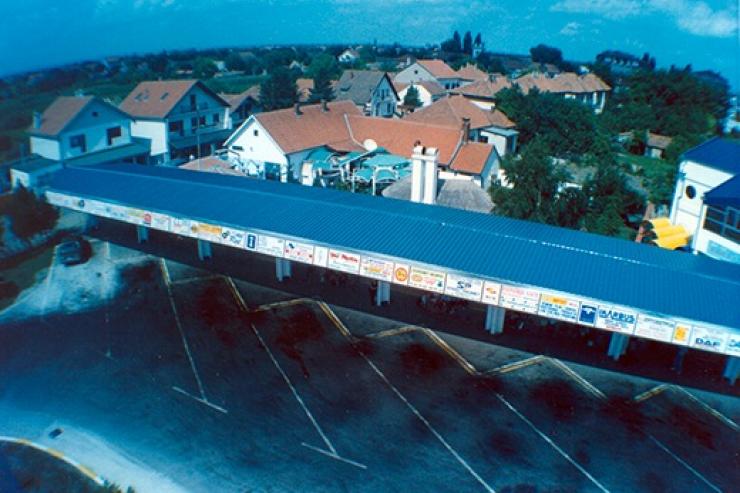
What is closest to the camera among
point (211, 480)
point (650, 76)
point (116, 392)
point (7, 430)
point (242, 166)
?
point (211, 480)

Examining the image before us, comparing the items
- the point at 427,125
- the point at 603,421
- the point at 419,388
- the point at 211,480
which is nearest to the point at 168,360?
the point at 211,480

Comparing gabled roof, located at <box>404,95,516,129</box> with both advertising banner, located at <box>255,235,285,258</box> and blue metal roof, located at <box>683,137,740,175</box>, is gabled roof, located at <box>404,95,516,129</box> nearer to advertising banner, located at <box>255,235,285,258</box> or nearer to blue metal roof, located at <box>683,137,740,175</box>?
blue metal roof, located at <box>683,137,740,175</box>

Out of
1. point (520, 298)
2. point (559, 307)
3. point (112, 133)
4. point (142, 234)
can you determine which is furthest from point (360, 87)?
point (559, 307)

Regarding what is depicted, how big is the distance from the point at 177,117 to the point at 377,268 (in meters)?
35.7

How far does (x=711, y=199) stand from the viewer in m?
28.2

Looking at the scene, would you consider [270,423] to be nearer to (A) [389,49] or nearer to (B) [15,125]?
(B) [15,125]

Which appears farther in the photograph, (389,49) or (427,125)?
(389,49)

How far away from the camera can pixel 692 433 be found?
19.4m

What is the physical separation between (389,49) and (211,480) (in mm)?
188851

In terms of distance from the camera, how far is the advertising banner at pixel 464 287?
22281 millimetres

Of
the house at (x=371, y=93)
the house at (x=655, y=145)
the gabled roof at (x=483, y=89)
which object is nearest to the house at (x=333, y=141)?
the house at (x=371, y=93)

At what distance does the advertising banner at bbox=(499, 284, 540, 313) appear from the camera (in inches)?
853

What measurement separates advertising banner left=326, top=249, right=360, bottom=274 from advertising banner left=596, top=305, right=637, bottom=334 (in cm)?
954

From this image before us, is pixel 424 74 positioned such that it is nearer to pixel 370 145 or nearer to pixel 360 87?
pixel 360 87
